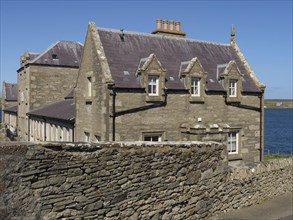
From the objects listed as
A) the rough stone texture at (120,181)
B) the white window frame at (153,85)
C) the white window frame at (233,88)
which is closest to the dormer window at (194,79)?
the white window frame at (153,85)

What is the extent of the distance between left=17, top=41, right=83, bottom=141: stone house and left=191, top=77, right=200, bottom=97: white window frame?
1739 centimetres

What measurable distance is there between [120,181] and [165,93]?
366 inches

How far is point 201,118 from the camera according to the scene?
59.7 ft

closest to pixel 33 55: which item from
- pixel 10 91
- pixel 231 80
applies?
pixel 231 80

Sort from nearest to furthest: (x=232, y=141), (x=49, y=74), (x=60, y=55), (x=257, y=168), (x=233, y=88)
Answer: (x=257, y=168)
(x=232, y=141)
(x=233, y=88)
(x=49, y=74)
(x=60, y=55)

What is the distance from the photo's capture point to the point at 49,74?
31.8 meters

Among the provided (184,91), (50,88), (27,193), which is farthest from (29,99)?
(27,193)

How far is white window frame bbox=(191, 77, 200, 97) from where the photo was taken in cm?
1816

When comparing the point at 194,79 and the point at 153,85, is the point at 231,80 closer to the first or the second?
the point at 194,79

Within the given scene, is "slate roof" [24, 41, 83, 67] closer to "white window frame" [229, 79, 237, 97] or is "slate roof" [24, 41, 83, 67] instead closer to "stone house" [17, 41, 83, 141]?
"stone house" [17, 41, 83, 141]

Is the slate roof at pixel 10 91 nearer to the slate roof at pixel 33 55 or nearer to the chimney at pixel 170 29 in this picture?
the slate roof at pixel 33 55

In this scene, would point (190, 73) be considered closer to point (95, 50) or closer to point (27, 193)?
point (95, 50)

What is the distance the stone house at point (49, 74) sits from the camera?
3134 cm

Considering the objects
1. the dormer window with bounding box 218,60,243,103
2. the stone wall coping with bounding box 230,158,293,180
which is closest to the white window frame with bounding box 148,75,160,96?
the dormer window with bounding box 218,60,243,103
